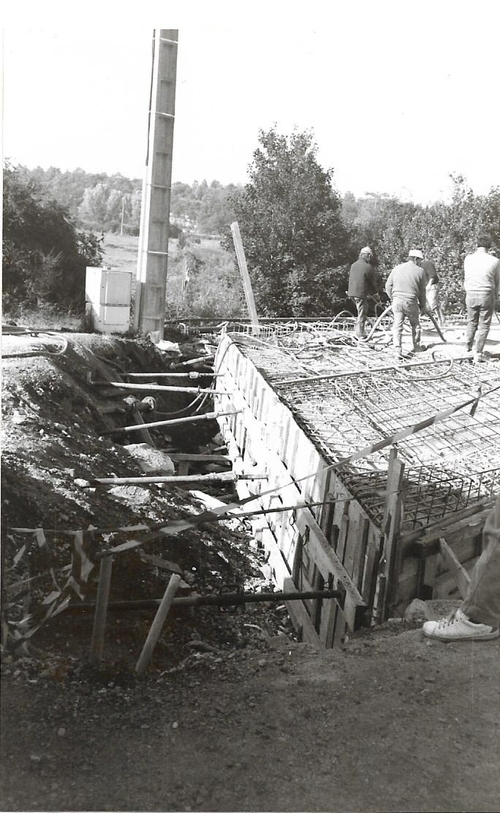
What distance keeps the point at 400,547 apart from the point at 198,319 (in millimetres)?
11530

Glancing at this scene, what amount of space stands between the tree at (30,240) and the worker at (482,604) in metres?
5.25

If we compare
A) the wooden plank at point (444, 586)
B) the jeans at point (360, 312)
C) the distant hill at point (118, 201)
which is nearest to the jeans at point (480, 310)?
the jeans at point (360, 312)

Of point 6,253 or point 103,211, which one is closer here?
point 6,253

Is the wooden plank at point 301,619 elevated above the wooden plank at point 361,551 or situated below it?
below

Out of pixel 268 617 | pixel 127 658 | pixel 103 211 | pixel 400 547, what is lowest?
pixel 268 617

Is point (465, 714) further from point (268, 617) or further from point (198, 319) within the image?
point (198, 319)

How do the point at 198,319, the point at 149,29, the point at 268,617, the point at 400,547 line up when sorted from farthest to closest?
the point at 198,319 < the point at 268,617 < the point at 400,547 < the point at 149,29

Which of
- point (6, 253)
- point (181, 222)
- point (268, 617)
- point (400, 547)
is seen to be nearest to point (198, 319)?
point (181, 222)

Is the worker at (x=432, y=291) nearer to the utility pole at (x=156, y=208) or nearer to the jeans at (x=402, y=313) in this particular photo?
the jeans at (x=402, y=313)

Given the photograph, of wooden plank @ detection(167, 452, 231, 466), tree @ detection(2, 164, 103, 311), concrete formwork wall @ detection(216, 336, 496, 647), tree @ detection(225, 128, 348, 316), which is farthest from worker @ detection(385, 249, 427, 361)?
tree @ detection(2, 164, 103, 311)

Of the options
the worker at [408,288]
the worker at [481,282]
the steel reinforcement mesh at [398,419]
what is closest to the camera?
the steel reinforcement mesh at [398,419]

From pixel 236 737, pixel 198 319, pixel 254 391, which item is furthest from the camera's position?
pixel 198 319

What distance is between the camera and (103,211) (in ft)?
39.4

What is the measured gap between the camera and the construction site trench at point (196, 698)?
120 inches
